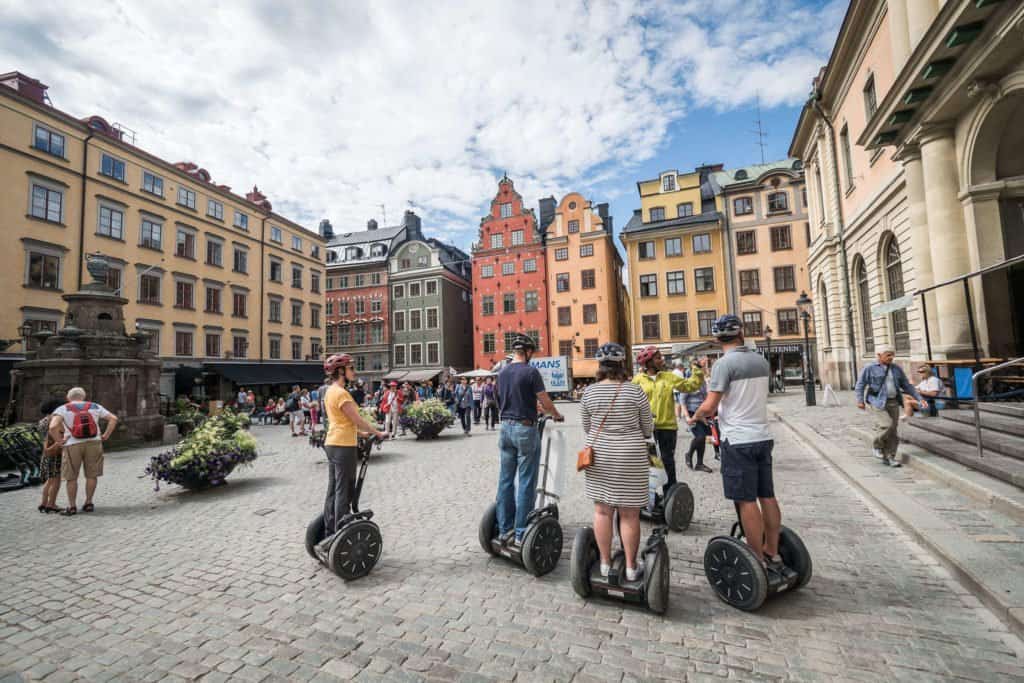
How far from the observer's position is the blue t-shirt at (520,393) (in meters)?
4.47

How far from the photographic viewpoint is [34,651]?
3.25 meters

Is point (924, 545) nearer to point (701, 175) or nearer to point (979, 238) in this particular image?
point (979, 238)

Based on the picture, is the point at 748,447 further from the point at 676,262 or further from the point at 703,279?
the point at 676,262

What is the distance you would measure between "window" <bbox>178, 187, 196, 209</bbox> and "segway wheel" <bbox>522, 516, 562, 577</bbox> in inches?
1441

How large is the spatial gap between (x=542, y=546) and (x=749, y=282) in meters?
36.1

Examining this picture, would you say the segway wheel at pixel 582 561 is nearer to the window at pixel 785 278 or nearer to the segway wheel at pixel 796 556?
the segway wheel at pixel 796 556

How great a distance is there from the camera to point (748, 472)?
356cm

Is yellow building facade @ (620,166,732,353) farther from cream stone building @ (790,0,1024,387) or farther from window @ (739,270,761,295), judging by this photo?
cream stone building @ (790,0,1024,387)

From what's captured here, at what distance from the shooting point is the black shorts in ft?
11.6

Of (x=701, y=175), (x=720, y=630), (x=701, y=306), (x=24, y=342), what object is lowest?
(x=720, y=630)

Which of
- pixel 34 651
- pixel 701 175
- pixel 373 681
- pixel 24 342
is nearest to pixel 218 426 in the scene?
pixel 34 651

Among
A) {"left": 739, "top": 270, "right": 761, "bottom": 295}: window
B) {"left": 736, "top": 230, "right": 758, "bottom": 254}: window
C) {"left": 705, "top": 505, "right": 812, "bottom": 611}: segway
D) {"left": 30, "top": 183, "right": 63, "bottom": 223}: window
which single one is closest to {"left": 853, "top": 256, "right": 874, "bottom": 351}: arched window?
{"left": 739, "top": 270, "right": 761, "bottom": 295}: window

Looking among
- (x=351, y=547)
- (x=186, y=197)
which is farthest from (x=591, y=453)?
(x=186, y=197)

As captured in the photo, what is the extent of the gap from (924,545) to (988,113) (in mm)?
10034
